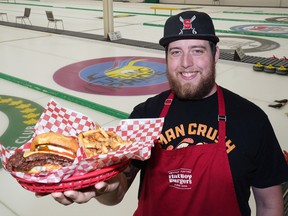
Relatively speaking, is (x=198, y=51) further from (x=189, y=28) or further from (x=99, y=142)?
(x=99, y=142)

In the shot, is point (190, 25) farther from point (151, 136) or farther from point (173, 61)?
point (151, 136)

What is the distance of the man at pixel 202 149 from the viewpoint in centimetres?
133

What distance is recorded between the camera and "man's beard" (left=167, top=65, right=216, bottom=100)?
1438mm

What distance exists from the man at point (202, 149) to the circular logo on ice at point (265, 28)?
28.8 ft

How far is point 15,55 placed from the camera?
22.5 feet

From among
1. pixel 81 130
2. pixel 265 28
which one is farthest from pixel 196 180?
pixel 265 28

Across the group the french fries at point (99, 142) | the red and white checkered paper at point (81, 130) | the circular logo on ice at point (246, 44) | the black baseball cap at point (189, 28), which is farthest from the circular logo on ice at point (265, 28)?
the french fries at point (99, 142)

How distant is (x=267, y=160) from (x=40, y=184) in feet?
3.06

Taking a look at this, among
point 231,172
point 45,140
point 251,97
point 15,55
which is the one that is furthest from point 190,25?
point 15,55

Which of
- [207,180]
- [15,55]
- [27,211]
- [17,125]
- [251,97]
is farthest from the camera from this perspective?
[15,55]

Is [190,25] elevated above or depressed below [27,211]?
above

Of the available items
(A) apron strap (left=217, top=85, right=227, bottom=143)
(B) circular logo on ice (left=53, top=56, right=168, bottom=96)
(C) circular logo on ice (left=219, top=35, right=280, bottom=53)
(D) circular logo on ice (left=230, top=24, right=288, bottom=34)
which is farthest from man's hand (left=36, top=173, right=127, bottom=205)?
(D) circular logo on ice (left=230, top=24, right=288, bottom=34)

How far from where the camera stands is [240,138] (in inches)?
53.7

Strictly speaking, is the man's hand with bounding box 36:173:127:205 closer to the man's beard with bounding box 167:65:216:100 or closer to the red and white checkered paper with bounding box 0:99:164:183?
the red and white checkered paper with bounding box 0:99:164:183
